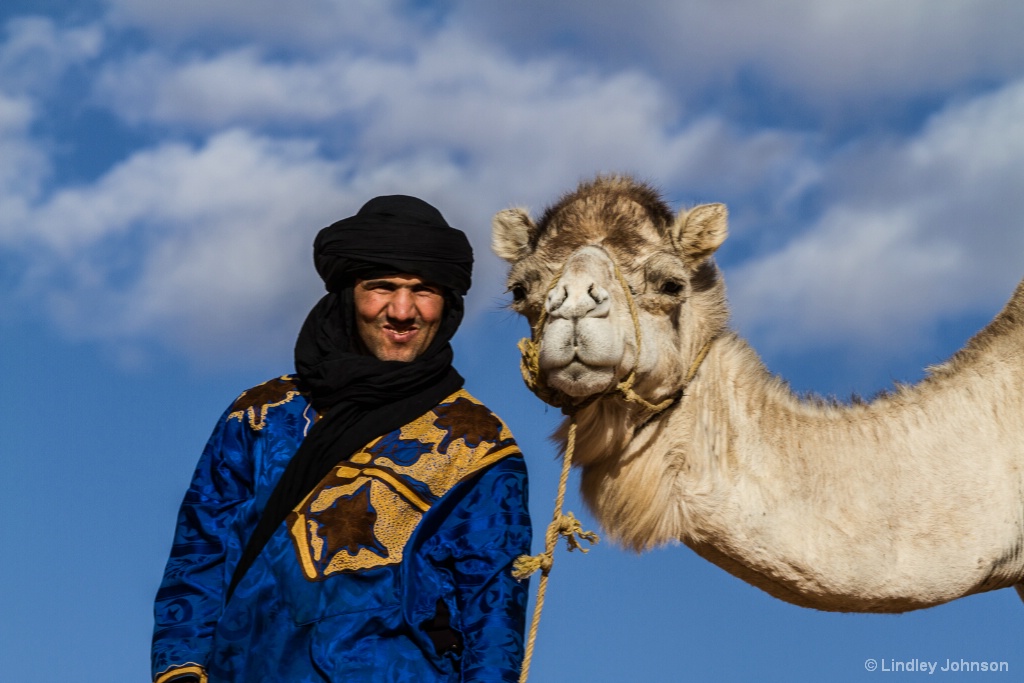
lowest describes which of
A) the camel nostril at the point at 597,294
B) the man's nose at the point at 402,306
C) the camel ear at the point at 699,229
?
the man's nose at the point at 402,306

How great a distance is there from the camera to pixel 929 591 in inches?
191

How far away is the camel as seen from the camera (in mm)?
4785

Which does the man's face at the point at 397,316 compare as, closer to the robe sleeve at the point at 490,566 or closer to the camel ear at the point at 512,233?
the robe sleeve at the point at 490,566

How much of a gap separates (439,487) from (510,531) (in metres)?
0.24

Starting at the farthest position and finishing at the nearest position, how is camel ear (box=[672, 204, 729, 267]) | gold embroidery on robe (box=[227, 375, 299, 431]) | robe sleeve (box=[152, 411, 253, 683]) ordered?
camel ear (box=[672, 204, 729, 267])
gold embroidery on robe (box=[227, 375, 299, 431])
robe sleeve (box=[152, 411, 253, 683])

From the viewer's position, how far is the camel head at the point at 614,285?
4379 millimetres

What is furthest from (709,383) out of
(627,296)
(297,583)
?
(297,583)

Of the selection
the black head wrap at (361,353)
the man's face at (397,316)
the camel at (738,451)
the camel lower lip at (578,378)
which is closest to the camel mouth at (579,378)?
the camel lower lip at (578,378)

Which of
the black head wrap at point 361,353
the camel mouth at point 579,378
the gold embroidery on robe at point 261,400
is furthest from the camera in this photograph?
the camel mouth at point 579,378

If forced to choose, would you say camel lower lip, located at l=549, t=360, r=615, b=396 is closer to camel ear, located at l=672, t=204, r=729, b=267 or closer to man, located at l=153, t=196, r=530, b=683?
man, located at l=153, t=196, r=530, b=683

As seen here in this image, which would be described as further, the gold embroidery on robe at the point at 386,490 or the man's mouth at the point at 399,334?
the man's mouth at the point at 399,334

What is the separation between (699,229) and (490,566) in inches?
75.7

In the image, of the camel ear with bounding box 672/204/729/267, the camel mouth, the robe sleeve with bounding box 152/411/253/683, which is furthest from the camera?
the camel ear with bounding box 672/204/729/267

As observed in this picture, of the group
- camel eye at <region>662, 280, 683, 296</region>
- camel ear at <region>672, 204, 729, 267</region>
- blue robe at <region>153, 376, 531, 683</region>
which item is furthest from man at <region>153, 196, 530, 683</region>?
camel ear at <region>672, 204, 729, 267</region>
